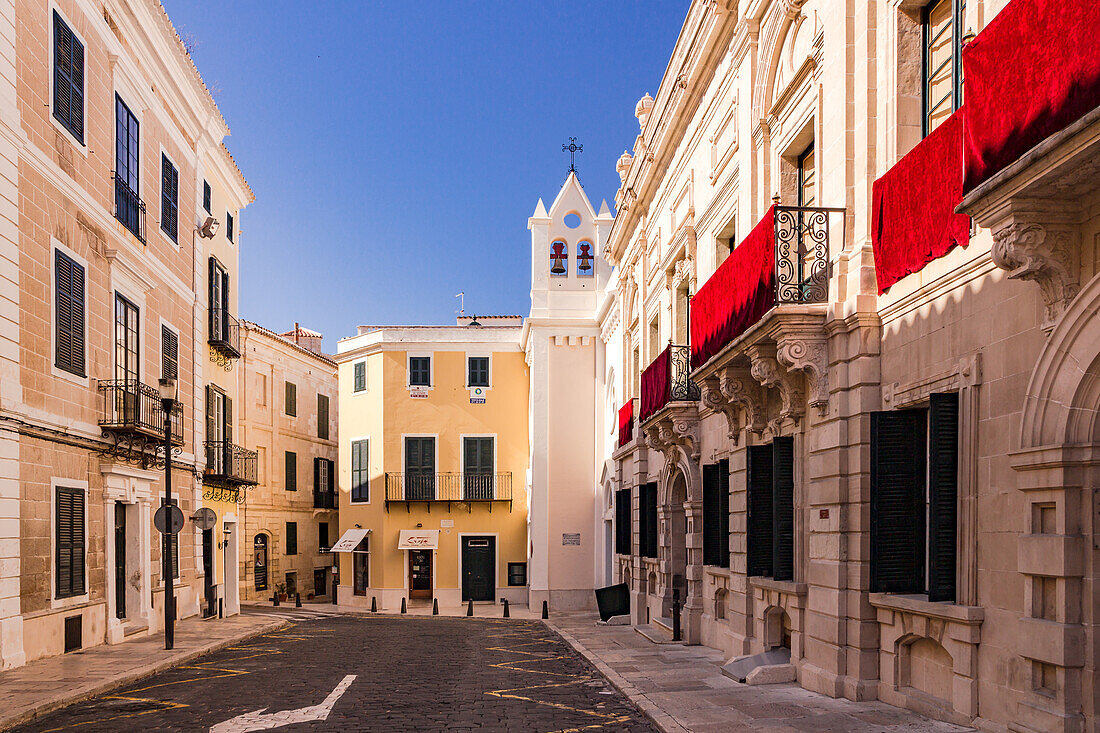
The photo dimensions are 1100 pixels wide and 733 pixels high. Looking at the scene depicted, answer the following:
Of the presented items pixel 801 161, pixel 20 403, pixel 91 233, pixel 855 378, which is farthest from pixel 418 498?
pixel 855 378

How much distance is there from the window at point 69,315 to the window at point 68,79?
2.18 m

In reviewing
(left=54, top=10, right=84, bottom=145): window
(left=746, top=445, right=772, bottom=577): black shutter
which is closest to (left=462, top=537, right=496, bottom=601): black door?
(left=54, top=10, right=84, bottom=145): window

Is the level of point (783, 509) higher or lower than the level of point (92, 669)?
higher

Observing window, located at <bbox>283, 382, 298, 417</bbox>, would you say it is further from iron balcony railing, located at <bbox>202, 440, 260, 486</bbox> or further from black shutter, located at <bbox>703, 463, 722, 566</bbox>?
black shutter, located at <bbox>703, 463, 722, 566</bbox>

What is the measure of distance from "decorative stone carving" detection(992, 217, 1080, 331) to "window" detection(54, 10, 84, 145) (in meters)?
14.3

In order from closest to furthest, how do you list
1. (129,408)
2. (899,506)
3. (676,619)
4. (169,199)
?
(899,506) → (676,619) → (129,408) → (169,199)

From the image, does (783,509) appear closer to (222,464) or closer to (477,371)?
(222,464)

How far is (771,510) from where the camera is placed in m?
13.0

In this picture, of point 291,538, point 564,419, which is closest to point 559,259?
point 564,419

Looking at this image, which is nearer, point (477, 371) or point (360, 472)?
point (360, 472)

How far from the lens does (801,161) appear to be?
13602 millimetres

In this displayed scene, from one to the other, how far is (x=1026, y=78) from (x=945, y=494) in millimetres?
3541

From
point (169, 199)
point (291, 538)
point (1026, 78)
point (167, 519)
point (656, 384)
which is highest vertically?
point (169, 199)

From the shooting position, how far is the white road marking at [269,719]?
995cm
